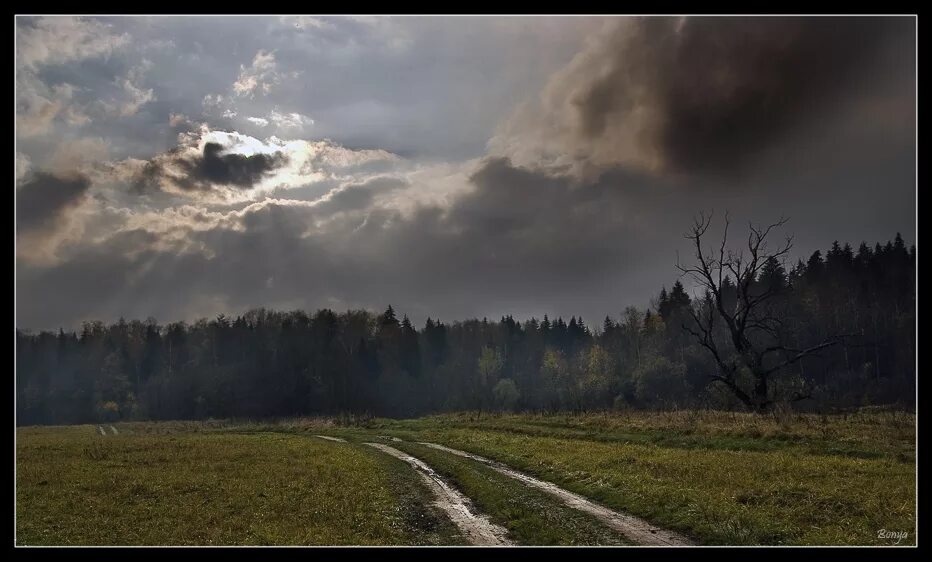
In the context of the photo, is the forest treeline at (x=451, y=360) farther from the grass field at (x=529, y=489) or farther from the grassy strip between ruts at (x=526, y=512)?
the grassy strip between ruts at (x=526, y=512)

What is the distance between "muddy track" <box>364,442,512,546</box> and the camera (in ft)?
46.7

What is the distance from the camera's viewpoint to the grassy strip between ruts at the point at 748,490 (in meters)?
13.6

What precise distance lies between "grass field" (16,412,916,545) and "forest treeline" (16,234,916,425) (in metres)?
22.8

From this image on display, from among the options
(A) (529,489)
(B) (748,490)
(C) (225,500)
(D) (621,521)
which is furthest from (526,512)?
(C) (225,500)

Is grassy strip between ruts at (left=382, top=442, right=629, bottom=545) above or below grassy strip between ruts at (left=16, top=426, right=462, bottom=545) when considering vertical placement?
above

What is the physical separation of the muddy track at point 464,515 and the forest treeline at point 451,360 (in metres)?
33.1

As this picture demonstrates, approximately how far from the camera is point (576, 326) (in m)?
152

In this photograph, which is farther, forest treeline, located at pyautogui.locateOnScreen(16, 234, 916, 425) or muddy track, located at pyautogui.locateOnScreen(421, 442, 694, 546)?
forest treeline, located at pyautogui.locateOnScreen(16, 234, 916, 425)

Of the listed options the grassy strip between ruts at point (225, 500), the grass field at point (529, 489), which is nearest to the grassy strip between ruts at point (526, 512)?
the grass field at point (529, 489)

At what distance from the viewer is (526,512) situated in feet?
53.6

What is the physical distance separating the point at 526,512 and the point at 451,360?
11572 cm

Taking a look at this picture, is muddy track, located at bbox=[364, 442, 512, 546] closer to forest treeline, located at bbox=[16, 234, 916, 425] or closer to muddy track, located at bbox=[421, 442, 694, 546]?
muddy track, located at bbox=[421, 442, 694, 546]

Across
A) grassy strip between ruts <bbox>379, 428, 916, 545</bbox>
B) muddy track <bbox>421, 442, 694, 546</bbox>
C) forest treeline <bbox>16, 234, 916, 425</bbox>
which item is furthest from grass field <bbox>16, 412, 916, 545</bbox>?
forest treeline <bbox>16, 234, 916, 425</bbox>
